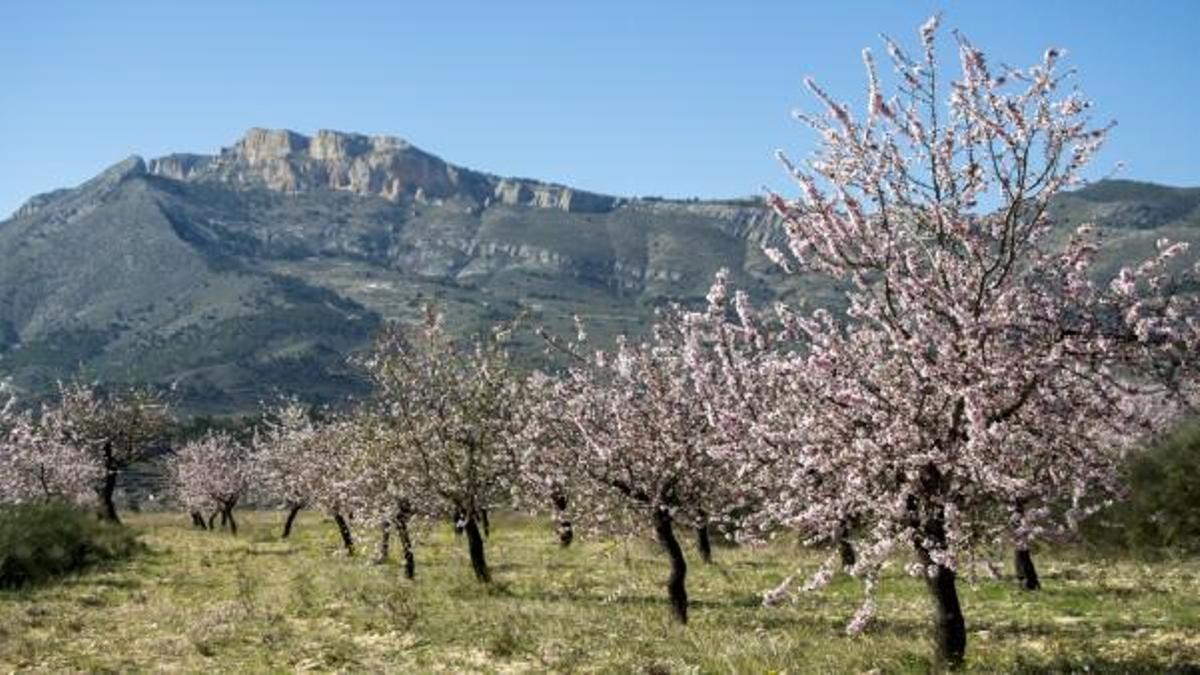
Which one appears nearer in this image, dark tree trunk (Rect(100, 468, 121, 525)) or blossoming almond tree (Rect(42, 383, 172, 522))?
dark tree trunk (Rect(100, 468, 121, 525))

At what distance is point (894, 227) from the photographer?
1319cm

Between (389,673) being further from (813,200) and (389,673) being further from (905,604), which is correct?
(905,604)

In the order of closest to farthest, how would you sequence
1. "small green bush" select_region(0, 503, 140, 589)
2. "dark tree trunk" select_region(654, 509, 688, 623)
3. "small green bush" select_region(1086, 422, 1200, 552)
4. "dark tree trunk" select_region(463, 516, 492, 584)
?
"dark tree trunk" select_region(654, 509, 688, 623) < "dark tree trunk" select_region(463, 516, 492, 584) < "small green bush" select_region(1086, 422, 1200, 552) < "small green bush" select_region(0, 503, 140, 589)

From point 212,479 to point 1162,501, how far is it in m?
61.3

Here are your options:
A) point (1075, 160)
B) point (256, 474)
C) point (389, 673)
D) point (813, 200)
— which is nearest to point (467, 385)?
point (389, 673)

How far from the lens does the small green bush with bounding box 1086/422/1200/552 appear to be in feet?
108

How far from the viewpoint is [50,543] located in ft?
126

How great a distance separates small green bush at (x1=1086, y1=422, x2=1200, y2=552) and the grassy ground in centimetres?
150

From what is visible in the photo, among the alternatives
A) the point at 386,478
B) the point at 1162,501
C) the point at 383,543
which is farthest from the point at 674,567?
the point at 1162,501

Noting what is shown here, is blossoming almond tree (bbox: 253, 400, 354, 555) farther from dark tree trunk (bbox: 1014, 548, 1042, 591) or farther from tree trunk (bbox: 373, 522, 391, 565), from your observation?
dark tree trunk (bbox: 1014, 548, 1042, 591)

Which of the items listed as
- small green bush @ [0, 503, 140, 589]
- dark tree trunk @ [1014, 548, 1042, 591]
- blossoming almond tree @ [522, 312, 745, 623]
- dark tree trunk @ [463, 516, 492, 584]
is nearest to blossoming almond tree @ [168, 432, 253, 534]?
small green bush @ [0, 503, 140, 589]

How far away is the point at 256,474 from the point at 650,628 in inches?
2480

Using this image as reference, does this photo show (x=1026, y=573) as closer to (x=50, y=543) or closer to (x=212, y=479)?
(x=50, y=543)

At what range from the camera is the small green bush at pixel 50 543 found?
35219 mm
